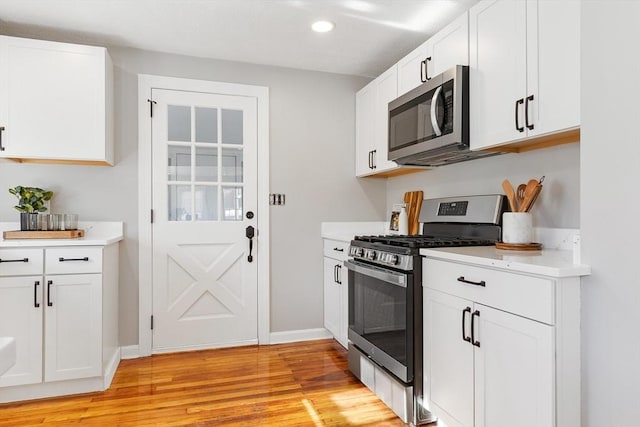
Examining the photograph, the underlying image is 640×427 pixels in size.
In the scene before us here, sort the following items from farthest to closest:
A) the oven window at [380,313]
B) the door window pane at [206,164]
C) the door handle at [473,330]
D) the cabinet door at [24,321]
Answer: the door window pane at [206,164] → the cabinet door at [24,321] → the oven window at [380,313] → the door handle at [473,330]

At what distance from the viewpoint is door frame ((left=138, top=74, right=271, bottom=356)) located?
3.07 metres

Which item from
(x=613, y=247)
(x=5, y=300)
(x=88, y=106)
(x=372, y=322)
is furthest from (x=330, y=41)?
(x=5, y=300)

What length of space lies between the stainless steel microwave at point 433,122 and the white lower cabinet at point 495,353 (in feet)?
2.36

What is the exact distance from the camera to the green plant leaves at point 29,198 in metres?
2.63

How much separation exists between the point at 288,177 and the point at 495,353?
7.49 ft

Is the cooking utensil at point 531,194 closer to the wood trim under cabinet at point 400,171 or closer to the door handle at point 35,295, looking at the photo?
the wood trim under cabinet at point 400,171

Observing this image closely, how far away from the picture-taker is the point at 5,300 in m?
2.34

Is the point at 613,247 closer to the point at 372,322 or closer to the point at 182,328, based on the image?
the point at 372,322

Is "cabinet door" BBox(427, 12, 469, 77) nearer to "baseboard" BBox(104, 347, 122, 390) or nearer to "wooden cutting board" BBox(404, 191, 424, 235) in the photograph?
"wooden cutting board" BBox(404, 191, 424, 235)

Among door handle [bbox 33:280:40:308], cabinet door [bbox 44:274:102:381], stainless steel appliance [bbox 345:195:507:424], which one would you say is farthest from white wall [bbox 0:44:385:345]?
stainless steel appliance [bbox 345:195:507:424]

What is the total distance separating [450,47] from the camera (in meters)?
2.28

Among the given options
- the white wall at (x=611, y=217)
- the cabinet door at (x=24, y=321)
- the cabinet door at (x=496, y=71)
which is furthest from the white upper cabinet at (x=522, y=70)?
the cabinet door at (x=24, y=321)

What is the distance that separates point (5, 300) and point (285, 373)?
1.76 metres

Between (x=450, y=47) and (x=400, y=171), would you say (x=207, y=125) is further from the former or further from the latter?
(x=450, y=47)
